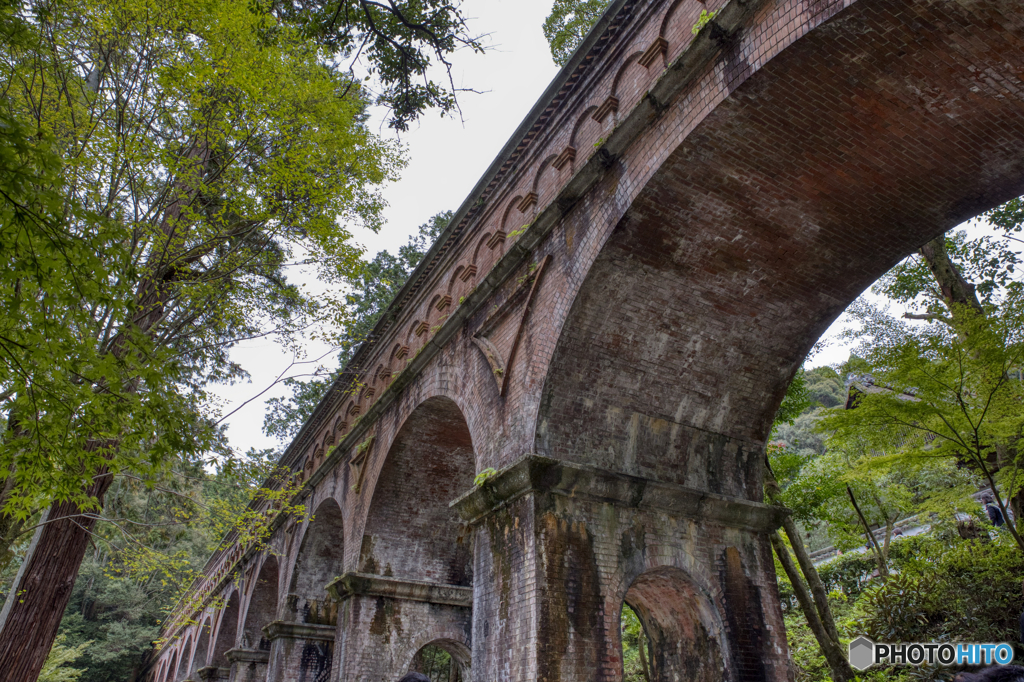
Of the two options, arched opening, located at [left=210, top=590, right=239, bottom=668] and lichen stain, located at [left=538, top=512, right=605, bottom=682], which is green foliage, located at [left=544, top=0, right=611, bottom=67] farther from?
arched opening, located at [left=210, top=590, right=239, bottom=668]

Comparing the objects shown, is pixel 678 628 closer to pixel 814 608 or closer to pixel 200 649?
pixel 814 608

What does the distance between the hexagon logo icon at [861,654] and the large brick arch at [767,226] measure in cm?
343

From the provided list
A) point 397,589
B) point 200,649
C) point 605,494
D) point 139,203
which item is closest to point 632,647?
point 397,589

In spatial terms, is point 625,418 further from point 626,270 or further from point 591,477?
point 626,270

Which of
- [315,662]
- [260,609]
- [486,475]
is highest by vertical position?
[260,609]

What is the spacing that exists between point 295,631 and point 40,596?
6.10m

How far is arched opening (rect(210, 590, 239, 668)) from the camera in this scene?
1925cm

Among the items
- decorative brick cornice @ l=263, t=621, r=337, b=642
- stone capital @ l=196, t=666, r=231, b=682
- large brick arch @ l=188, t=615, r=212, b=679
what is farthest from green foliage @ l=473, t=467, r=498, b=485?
large brick arch @ l=188, t=615, r=212, b=679

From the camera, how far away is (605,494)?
242 inches

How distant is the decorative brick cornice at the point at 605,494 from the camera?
5.86 m

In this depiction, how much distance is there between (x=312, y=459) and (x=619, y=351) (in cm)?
1099

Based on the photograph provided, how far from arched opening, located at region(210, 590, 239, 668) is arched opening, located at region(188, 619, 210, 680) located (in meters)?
2.96

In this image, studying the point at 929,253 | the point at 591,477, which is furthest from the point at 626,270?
the point at 929,253

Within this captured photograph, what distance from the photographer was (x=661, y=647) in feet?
22.4
